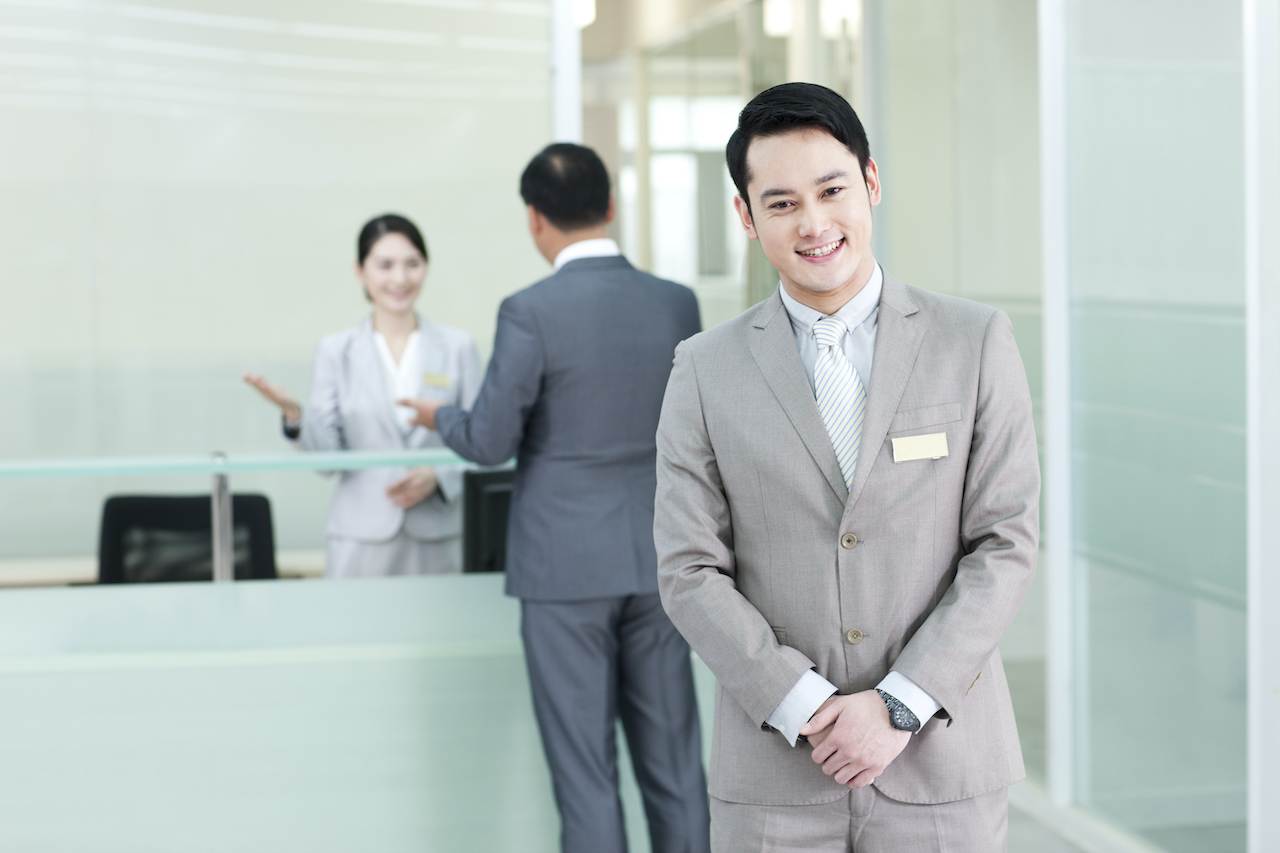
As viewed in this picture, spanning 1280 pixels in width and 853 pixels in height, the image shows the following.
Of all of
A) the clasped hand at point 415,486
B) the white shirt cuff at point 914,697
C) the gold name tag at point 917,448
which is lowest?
the white shirt cuff at point 914,697

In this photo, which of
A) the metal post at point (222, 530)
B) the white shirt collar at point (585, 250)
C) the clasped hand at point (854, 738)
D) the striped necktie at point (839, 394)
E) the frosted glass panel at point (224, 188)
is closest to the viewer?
the clasped hand at point (854, 738)

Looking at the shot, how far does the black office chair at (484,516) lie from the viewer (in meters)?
3.20

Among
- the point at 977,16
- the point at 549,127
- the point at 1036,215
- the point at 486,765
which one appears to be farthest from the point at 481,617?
the point at 977,16

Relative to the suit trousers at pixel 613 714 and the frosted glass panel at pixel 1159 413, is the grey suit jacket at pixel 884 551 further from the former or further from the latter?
the frosted glass panel at pixel 1159 413

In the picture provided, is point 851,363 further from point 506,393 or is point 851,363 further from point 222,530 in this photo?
point 222,530

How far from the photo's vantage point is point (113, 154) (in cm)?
363

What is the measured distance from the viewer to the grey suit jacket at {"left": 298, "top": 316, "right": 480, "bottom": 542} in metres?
3.28

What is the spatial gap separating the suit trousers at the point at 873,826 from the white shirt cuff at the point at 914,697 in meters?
0.12

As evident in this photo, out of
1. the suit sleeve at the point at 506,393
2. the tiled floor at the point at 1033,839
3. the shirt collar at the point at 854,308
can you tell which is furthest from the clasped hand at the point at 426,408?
the tiled floor at the point at 1033,839

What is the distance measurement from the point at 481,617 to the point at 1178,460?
1764 mm

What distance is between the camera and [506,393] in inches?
100

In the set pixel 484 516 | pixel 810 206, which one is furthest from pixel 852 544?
pixel 484 516

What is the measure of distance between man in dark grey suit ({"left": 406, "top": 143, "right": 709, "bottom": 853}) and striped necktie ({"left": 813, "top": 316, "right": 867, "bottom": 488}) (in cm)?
109

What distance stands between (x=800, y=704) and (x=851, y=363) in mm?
423
